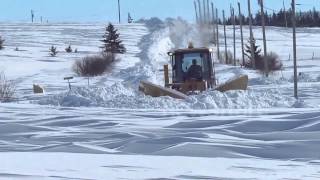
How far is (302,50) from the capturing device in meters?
85.4

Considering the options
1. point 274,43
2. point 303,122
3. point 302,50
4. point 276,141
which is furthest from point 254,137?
point 274,43

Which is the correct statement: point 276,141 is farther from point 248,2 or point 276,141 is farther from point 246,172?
point 248,2

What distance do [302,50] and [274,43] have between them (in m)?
12.6

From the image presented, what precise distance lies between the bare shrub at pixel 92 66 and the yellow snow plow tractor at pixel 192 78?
34.3m

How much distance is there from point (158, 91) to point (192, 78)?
1.72m

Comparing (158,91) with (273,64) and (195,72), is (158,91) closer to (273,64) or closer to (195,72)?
(195,72)

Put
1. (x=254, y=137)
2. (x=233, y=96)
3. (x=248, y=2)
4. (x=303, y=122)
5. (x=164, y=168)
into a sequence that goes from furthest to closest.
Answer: (x=248, y=2) → (x=233, y=96) → (x=303, y=122) → (x=254, y=137) → (x=164, y=168)

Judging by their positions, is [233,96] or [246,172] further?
[233,96]

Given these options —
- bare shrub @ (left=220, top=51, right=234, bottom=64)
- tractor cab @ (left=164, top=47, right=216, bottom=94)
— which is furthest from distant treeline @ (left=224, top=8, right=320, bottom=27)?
tractor cab @ (left=164, top=47, right=216, bottom=94)

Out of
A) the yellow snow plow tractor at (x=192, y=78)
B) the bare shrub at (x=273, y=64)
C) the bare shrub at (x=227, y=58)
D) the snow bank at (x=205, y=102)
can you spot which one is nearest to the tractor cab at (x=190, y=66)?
the yellow snow plow tractor at (x=192, y=78)

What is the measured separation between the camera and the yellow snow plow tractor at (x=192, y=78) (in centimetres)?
2111

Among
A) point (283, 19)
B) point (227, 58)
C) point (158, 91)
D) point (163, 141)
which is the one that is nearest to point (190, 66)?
point (158, 91)

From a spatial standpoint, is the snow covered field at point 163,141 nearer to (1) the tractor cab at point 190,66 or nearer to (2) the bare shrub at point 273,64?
(1) the tractor cab at point 190,66

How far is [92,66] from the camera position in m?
58.9
